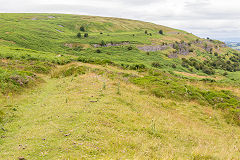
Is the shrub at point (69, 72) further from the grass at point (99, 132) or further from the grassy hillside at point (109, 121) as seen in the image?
the grass at point (99, 132)

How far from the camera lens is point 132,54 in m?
61.1

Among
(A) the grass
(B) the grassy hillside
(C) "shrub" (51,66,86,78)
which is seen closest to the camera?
(A) the grass

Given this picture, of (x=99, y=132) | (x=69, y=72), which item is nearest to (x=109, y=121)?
(x=99, y=132)

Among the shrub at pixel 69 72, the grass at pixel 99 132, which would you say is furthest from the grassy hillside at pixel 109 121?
the shrub at pixel 69 72

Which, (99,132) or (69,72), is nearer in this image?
(99,132)

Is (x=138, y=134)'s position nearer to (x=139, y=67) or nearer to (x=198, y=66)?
(x=139, y=67)

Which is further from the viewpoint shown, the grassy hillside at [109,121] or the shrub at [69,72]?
the shrub at [69,72]

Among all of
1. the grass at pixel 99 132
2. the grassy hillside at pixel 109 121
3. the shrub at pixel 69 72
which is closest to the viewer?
the grass at pixel 99 132

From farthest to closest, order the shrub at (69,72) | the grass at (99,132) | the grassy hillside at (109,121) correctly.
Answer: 1. the shrub at (69,72)
2. the grassy hillside at (109,121)
3. the grass at (99,132)

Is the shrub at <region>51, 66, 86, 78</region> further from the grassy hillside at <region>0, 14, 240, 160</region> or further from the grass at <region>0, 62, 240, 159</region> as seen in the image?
the grass at <region>0, 62, 240, 159</region>

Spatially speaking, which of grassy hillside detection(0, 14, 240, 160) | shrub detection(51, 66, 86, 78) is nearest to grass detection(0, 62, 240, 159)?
grassy hillside detection(0, 14, 240, 160)

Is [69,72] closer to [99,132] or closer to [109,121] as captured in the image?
[109,121]

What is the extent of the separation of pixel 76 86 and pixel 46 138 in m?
10.6

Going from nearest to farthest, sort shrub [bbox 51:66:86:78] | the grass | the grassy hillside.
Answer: the grass, the grassy hillside, shrub [bbox 51:66:86:78]
